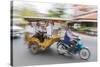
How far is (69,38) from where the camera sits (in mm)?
2684

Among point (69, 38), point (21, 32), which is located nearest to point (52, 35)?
point (69, 38)

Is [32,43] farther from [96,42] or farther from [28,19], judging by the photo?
[96,42]

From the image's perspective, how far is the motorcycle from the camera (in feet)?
8.70

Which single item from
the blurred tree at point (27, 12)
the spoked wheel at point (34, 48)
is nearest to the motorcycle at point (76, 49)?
the spoked wheel at point (34, 48)

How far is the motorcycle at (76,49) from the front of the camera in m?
2.65

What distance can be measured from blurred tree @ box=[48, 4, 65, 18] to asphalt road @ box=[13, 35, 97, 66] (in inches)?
16.2

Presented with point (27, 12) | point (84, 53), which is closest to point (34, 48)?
point (27, 12)

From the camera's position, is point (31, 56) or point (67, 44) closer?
point (31, 56)

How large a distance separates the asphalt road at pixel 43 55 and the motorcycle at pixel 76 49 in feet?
0.17

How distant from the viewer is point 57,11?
8.61 ft

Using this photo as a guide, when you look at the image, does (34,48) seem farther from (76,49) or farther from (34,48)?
(76,49)

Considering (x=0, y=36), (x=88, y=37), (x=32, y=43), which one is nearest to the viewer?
(x=0, y=36)

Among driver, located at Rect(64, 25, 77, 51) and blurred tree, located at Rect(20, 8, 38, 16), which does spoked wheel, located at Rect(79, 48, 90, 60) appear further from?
blurred tree, located at Rect(20, 8, 38, 16)

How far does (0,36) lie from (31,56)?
0.46 meters
